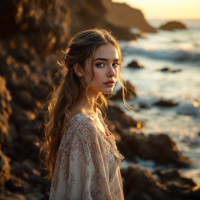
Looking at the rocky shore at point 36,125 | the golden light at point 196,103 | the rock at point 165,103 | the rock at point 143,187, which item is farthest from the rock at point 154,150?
the golden light at point 196,103

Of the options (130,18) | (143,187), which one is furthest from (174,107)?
(130,18)

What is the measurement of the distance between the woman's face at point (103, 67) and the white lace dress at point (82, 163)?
0.30 m

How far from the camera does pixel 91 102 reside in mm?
2018

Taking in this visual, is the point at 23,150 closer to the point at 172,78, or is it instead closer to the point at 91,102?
the point at 91,102

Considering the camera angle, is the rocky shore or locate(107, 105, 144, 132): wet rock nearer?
the rocky shore

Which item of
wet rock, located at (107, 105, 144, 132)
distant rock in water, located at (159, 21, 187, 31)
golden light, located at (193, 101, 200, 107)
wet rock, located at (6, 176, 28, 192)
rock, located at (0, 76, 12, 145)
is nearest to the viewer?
wet rock, located at (6, 176, 28, 192)

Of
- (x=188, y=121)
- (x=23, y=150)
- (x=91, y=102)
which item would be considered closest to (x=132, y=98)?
(x=188, y=121)

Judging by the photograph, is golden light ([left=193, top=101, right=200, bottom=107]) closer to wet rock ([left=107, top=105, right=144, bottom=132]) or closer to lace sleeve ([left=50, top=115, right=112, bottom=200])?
wet rock ([left=107, top=105, right=144, bottom=132])

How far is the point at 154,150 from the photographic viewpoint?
6.65m

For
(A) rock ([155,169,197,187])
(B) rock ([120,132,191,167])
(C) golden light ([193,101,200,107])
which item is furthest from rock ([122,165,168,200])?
(C) golden light ([193,101,200,107])

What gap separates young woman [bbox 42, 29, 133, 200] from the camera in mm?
1651

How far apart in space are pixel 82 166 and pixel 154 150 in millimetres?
5362

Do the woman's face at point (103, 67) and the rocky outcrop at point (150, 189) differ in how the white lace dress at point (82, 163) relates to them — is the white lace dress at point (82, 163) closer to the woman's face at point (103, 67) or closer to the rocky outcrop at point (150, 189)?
the woman's face at point (103, 67)

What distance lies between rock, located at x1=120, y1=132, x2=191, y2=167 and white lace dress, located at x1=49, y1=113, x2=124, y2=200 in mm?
5086
